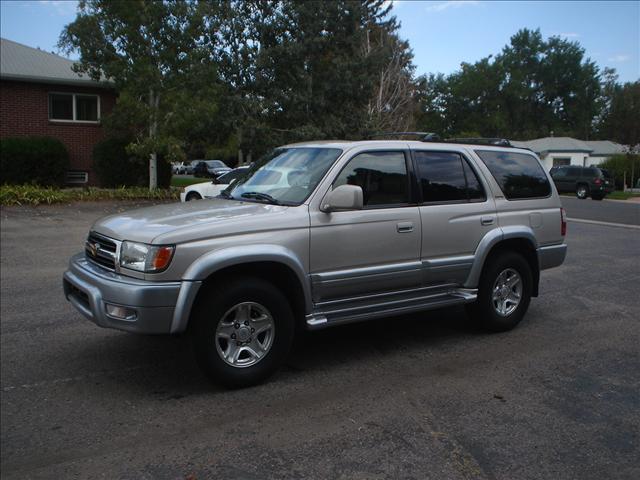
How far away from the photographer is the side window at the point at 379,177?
5234mm

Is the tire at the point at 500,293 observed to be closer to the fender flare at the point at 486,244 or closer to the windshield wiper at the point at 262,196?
the fender flare at the point at 486,244

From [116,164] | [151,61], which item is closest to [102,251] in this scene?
[151,61]

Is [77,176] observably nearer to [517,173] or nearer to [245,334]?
[517,173]

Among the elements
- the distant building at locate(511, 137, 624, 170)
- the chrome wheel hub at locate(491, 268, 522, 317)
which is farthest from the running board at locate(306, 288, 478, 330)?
the distant building at locate(511, 137, 624, 170)

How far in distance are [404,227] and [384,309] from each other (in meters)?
0.73

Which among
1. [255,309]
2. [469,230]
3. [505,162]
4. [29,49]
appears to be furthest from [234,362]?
[29,49]

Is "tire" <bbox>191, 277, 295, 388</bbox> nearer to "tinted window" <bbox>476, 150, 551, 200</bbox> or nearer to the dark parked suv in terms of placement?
"tinted window" <bbox>476, 150, 551, 200</bbox>

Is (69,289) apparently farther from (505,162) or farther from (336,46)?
(336,46)

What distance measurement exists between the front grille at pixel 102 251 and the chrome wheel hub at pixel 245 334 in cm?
95

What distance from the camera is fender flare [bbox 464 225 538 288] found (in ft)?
19.1

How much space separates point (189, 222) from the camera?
177 inches

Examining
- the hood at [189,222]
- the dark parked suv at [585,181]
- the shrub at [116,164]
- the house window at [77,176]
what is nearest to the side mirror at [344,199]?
the hood at [189,222]

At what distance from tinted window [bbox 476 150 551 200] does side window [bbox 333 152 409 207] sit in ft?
3.77

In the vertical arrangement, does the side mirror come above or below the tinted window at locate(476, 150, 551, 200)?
below
